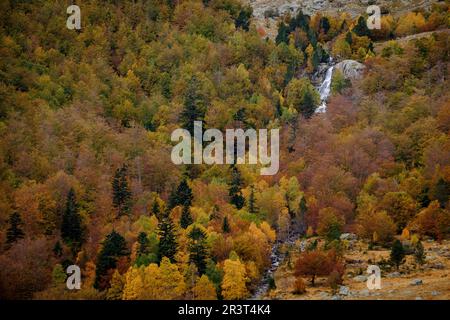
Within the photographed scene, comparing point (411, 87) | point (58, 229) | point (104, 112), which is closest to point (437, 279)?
point (58, 229)

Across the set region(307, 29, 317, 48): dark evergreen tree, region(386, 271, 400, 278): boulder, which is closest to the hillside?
region(386, 271, 400, 278): boulder

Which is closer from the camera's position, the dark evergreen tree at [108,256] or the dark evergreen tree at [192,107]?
the dark evergreen tree at [108,256]

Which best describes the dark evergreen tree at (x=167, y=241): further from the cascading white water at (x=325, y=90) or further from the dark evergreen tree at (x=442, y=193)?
the cascading white water at (x=325, y=90)

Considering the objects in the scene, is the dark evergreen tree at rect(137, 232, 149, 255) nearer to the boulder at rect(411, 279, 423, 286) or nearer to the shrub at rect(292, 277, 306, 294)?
the shrub at rect(292, 277, 306, 294)

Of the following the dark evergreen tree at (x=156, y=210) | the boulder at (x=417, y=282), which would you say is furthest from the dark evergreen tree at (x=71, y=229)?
the boulder at (x=417, y=282)

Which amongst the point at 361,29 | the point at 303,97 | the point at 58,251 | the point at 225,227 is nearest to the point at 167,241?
the point at 225,227
